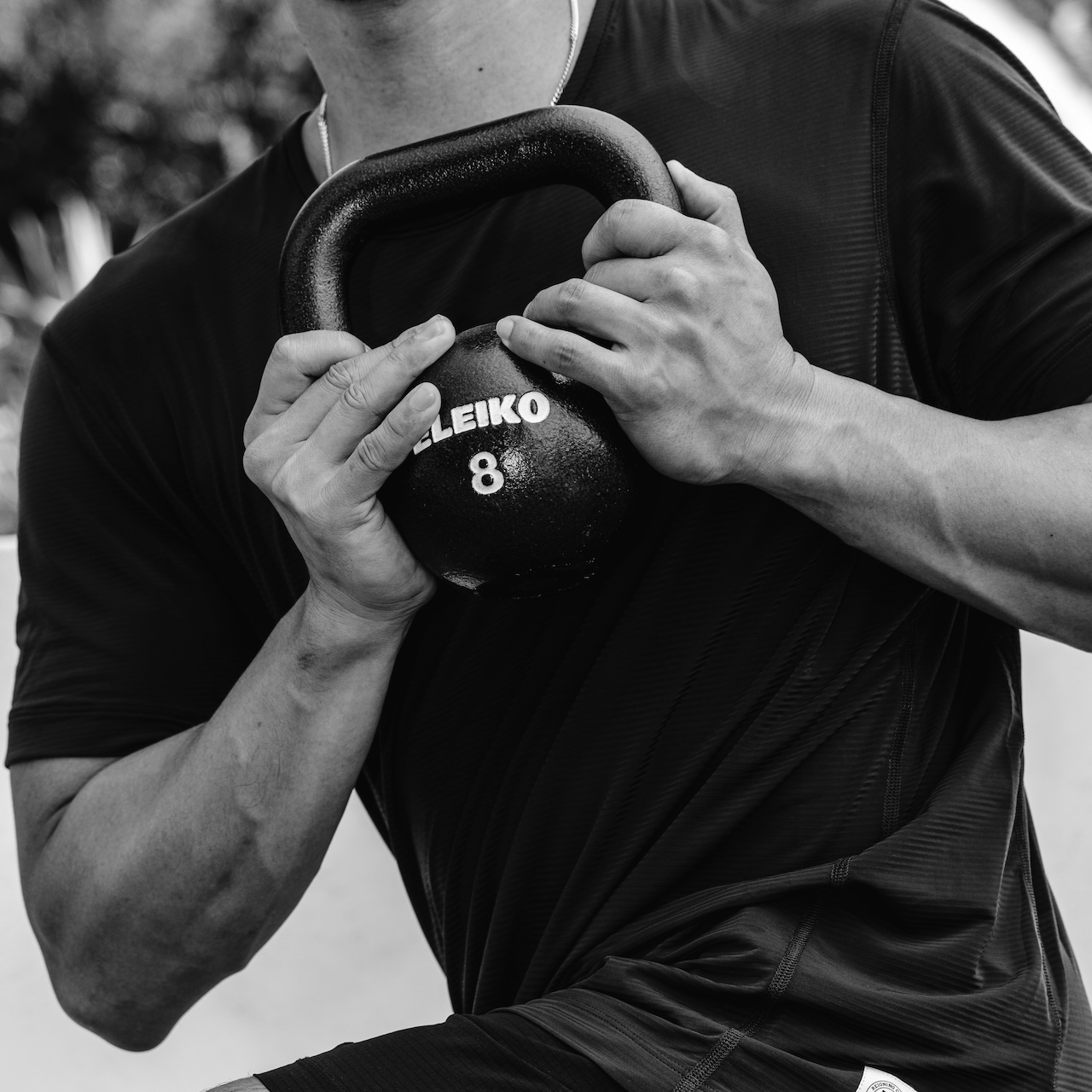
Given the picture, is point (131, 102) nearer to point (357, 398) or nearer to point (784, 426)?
point (357, 398)

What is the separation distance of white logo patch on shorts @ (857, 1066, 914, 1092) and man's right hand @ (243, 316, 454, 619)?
626 mm

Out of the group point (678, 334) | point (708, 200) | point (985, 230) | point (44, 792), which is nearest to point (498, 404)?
point (678, 334)

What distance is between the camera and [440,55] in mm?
1569

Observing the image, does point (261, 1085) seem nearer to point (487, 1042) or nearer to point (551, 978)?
point (487, 1042)

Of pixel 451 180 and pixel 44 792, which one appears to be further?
pixel 44 792

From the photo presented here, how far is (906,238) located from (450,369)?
1.69ft

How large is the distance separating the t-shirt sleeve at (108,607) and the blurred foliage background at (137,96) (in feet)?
21.6

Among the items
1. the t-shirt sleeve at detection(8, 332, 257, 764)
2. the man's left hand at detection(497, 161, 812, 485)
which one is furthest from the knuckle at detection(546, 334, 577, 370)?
the t-shirt sleeve at detection(8, 332, 257, 764)

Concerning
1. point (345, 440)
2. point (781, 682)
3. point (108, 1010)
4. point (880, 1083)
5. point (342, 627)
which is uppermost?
point (345, 440)

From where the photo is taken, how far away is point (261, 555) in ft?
5.49

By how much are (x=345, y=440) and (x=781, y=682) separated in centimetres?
50

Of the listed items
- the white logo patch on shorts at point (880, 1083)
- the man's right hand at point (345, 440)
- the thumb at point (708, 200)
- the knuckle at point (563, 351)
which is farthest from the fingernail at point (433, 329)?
the white logo patch on shorts at point (880, 1083)

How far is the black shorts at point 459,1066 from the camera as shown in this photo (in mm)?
1220

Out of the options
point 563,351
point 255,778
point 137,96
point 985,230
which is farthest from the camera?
point 137,96
